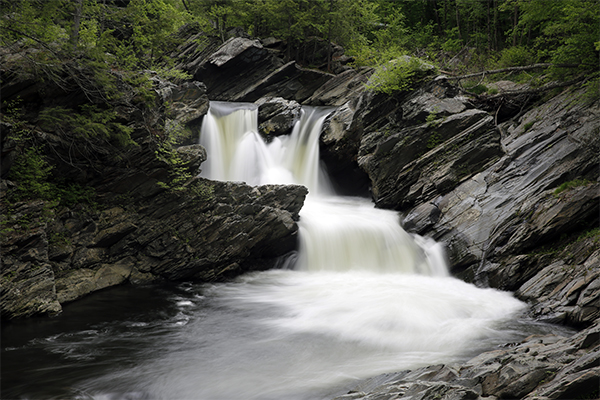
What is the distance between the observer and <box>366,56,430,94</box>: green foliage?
16.0 metres

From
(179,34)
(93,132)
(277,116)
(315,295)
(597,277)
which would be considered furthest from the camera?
(179,34)

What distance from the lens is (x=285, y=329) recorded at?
30.2ft

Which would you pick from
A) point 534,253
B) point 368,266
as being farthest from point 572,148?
point 368,266

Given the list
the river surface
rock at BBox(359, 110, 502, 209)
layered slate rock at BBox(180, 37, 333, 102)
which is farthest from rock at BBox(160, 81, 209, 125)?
the river surface

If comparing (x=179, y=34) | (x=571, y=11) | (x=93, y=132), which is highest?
(x=179, y=34)

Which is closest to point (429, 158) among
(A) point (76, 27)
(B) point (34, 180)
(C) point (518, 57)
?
(C) point (518, 57)

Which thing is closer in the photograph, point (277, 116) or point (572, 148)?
point (572, 148)

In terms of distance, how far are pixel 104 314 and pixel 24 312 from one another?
1.66 metres

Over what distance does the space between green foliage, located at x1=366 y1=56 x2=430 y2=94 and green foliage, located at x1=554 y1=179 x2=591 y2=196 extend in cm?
723

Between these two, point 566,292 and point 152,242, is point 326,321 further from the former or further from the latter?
point 152,242

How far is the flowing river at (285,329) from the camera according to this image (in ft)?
22.6

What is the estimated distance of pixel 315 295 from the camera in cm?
1120

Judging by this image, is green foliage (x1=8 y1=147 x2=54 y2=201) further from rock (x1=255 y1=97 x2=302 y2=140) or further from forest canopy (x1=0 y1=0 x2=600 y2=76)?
rock (x1=255 y1=97 x2=302 y2=140)

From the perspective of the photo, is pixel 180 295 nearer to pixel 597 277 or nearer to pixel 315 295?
pixel 315 295
